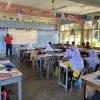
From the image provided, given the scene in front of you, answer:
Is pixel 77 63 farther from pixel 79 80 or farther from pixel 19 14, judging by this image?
pixel 19 14

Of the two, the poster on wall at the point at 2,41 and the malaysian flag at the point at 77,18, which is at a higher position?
the malaysian flag at the point at 77,18

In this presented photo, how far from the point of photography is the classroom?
12.4ft

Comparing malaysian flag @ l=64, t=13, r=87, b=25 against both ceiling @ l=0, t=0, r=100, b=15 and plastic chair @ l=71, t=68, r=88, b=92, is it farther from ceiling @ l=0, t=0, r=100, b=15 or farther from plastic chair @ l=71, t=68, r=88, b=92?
plastic chair @ l=71, t=68, r=88, b=92

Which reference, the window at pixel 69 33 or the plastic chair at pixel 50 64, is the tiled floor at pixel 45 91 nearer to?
the plastic chair at pixel 50 64

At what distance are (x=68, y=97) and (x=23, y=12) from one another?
7.64 meters

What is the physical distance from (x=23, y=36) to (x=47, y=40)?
6.38 ft

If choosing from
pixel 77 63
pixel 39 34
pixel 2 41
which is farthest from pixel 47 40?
pixel 77 63

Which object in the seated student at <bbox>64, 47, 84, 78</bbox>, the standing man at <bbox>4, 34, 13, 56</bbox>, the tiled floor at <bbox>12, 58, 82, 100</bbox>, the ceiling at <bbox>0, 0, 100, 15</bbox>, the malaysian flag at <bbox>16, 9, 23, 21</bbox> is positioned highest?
the ceiling at <bbox>0, 0, 100, 15</bbox>

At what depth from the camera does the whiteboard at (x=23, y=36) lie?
9688mm

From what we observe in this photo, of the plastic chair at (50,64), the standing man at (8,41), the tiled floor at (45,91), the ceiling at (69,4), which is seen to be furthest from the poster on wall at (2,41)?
the tiled floor at (45,91)

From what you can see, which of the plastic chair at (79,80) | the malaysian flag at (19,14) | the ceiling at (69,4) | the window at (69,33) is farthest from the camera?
the window at (69,33)

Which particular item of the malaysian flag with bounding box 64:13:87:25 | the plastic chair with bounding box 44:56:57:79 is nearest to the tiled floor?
the plastic chair with bounding box 44:56:57:79

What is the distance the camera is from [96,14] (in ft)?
33.0

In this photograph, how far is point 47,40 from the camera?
431 inches
